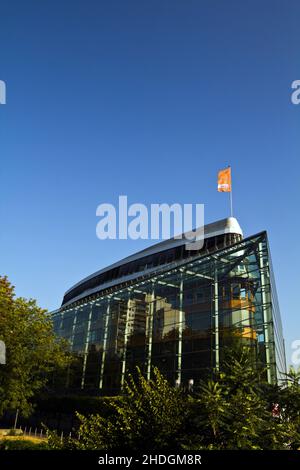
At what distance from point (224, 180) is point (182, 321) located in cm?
1839

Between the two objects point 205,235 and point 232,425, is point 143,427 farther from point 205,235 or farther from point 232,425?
point 205,235

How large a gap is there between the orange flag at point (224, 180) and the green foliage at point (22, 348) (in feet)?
80.0

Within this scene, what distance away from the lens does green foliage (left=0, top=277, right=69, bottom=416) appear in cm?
3198

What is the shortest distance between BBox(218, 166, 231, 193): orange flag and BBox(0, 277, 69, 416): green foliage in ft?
80.0

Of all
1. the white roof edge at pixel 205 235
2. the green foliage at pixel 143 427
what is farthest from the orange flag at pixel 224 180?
the green foliage at pixel 143 427

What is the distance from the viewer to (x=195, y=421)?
12328 mm

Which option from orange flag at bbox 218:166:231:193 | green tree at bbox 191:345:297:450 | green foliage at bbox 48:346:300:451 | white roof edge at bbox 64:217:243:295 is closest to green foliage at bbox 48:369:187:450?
green foliage at bbox 48:346:300:451

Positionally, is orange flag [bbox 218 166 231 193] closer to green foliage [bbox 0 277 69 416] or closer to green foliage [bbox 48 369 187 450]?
green foliage [bbox 0 277 69 416]

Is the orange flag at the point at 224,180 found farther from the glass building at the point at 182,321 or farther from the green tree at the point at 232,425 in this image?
the green tree at the point at 232,425

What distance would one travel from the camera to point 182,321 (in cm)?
3381

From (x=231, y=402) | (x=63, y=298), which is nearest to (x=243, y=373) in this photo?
(x=231, y=402)

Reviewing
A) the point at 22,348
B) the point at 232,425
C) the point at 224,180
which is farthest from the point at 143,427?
the point at 224,180
